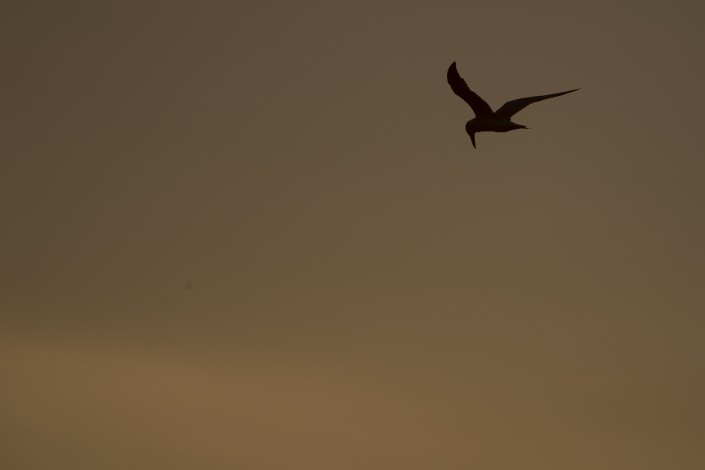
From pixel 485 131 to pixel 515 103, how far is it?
0.80 metres

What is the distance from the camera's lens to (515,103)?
15.1 meters

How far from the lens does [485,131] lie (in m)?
15.7

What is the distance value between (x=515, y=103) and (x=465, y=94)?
82 cm

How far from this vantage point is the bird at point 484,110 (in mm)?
14773

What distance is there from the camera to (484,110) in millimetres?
15234

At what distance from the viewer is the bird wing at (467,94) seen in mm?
14643

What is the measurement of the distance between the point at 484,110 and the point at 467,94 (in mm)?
456

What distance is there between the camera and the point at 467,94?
14969mm

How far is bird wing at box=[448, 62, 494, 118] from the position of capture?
576 inches

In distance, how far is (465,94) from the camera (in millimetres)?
15000

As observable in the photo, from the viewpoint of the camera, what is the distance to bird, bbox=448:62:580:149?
14773mm
